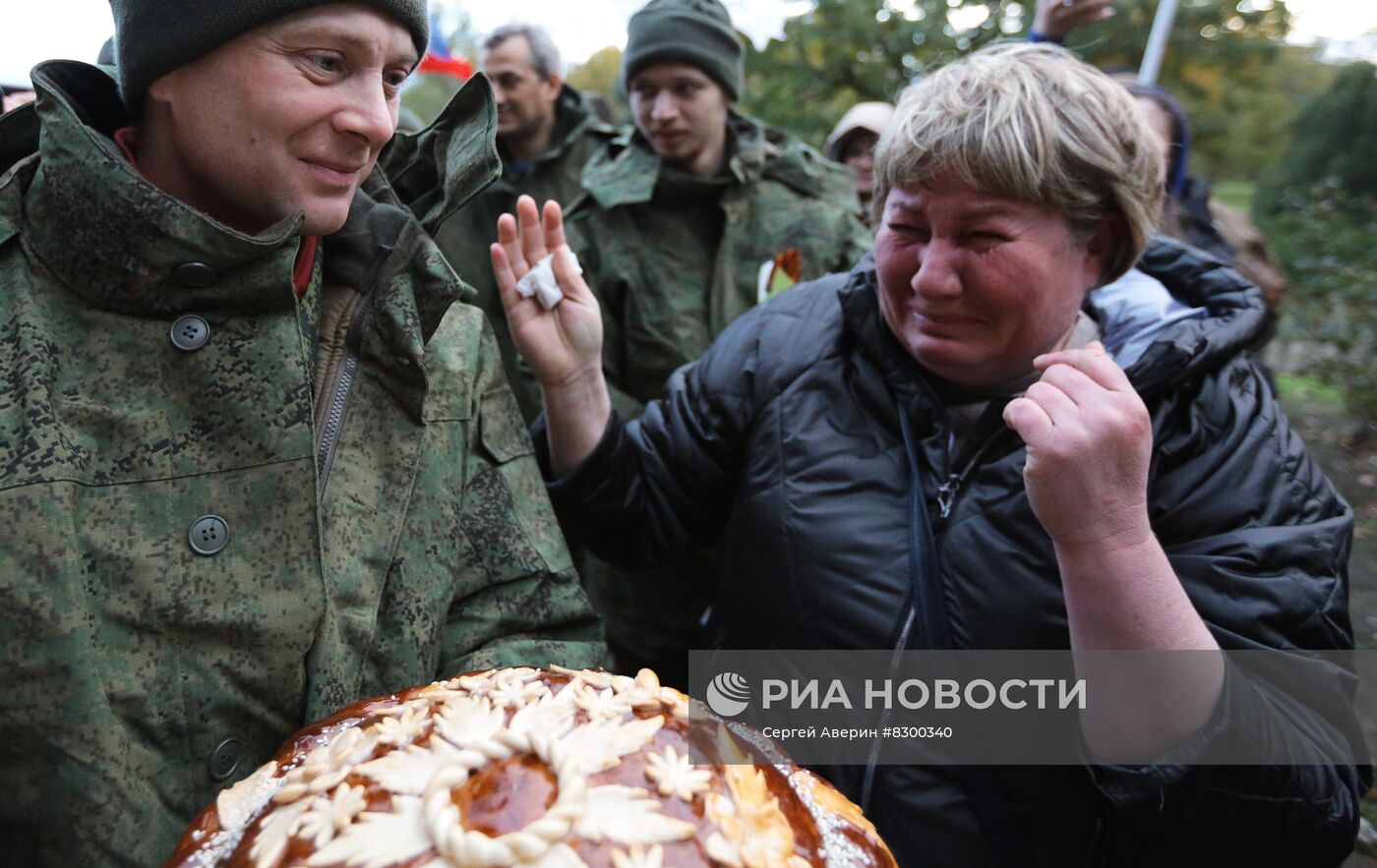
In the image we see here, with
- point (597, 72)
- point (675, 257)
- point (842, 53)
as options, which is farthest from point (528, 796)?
point (597, 72)

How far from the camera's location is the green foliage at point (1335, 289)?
25.1 feet

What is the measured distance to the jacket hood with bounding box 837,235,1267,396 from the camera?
1886 mm

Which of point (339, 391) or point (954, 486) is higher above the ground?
point (339, 391)

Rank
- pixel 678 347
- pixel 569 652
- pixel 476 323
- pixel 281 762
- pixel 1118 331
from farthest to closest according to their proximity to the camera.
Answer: pixel 678 347, pixel 1118 331, pixel 476 323, pixel 569 652, pixel 281 762

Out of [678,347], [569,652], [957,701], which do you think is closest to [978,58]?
[957,701]

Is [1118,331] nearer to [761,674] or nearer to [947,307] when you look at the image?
[947,307]

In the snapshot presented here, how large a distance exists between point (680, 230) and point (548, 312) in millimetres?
1736

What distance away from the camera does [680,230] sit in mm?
3889

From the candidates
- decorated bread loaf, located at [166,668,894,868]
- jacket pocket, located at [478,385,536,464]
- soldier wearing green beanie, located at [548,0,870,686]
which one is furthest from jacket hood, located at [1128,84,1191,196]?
decorated bread loaf, located at [166,668,894,868]

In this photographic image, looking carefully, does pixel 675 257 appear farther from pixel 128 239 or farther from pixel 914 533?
pixel 128 239

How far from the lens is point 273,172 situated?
1568mm

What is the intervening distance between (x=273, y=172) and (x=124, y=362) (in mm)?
387

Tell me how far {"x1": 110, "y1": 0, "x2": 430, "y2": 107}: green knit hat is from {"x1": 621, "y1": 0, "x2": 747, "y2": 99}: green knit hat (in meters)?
2.59

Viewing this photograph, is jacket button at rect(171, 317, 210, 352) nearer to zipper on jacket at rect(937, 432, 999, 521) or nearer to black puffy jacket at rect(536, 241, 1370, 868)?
black puffy jacket at rect(536, 241, 1370, 868)
